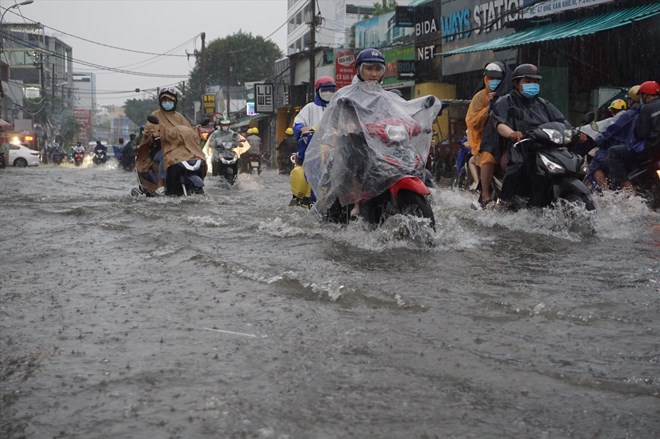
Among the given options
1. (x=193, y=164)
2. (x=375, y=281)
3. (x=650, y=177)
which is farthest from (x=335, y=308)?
(x=193, y=164)

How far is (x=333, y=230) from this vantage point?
7473mm

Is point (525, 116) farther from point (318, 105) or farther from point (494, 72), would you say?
point (318, 105)

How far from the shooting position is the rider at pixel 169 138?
11.6 meters

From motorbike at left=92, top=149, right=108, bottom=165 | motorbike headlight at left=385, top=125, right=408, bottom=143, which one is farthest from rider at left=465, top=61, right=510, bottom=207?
motorbike at left=92, top=149, right=108, bottom=165

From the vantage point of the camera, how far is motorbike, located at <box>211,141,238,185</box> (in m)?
17.1

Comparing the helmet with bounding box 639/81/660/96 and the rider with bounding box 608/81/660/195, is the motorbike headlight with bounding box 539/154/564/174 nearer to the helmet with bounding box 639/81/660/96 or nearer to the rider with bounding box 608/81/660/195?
the rider with bounding box 608/81/660/195

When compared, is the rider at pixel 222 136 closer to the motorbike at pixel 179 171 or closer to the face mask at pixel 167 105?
the motorbike at pixel 179 171

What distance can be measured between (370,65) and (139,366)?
4578mm

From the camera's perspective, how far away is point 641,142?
9875 mm

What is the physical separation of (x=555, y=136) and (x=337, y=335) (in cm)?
443

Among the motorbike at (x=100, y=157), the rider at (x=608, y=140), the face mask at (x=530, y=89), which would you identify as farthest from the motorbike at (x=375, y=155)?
the motorbike at (x=100, y=157)

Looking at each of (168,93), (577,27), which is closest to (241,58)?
(577,27)

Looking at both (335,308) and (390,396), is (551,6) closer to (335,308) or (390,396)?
(335,308)

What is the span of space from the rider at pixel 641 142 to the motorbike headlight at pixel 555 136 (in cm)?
266
